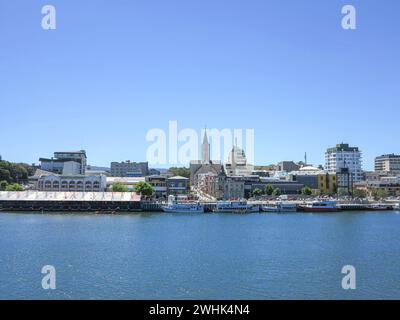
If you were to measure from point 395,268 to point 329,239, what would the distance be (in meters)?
9.21

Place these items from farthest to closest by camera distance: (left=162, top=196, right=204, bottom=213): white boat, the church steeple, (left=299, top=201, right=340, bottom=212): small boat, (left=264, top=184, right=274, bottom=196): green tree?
the church steeple, (left=264, top=184, right=274, bottom=196): green tree, (left=299, top=201, right=340, bottom=212): small boat, (left=162, top=196, right=204, bottom=213): white boat

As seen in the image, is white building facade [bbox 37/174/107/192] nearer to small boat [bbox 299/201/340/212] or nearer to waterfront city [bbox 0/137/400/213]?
waterfront city [bbox 0/137/400/213]

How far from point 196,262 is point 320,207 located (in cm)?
3906

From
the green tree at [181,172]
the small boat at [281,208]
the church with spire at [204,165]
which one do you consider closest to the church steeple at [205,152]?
the church with spire at [204,165]

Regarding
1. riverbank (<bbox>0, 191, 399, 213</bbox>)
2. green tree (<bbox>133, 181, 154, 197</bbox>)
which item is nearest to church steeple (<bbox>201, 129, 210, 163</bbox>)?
green tree (<bbox>133, 181, 154, 197</bbox>)

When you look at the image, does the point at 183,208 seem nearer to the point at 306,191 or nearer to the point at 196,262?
the point at 306,191

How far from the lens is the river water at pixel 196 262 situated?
1556 centimetres

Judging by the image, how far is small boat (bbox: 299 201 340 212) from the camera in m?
56.2

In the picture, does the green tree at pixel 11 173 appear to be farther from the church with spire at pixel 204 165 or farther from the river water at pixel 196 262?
the river water at pixel 196 262

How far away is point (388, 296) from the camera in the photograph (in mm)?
15219

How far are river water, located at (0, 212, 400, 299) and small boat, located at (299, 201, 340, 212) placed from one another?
22171 mm

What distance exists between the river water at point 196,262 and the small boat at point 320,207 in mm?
22171

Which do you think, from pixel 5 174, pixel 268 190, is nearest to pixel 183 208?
pixel 268 190
